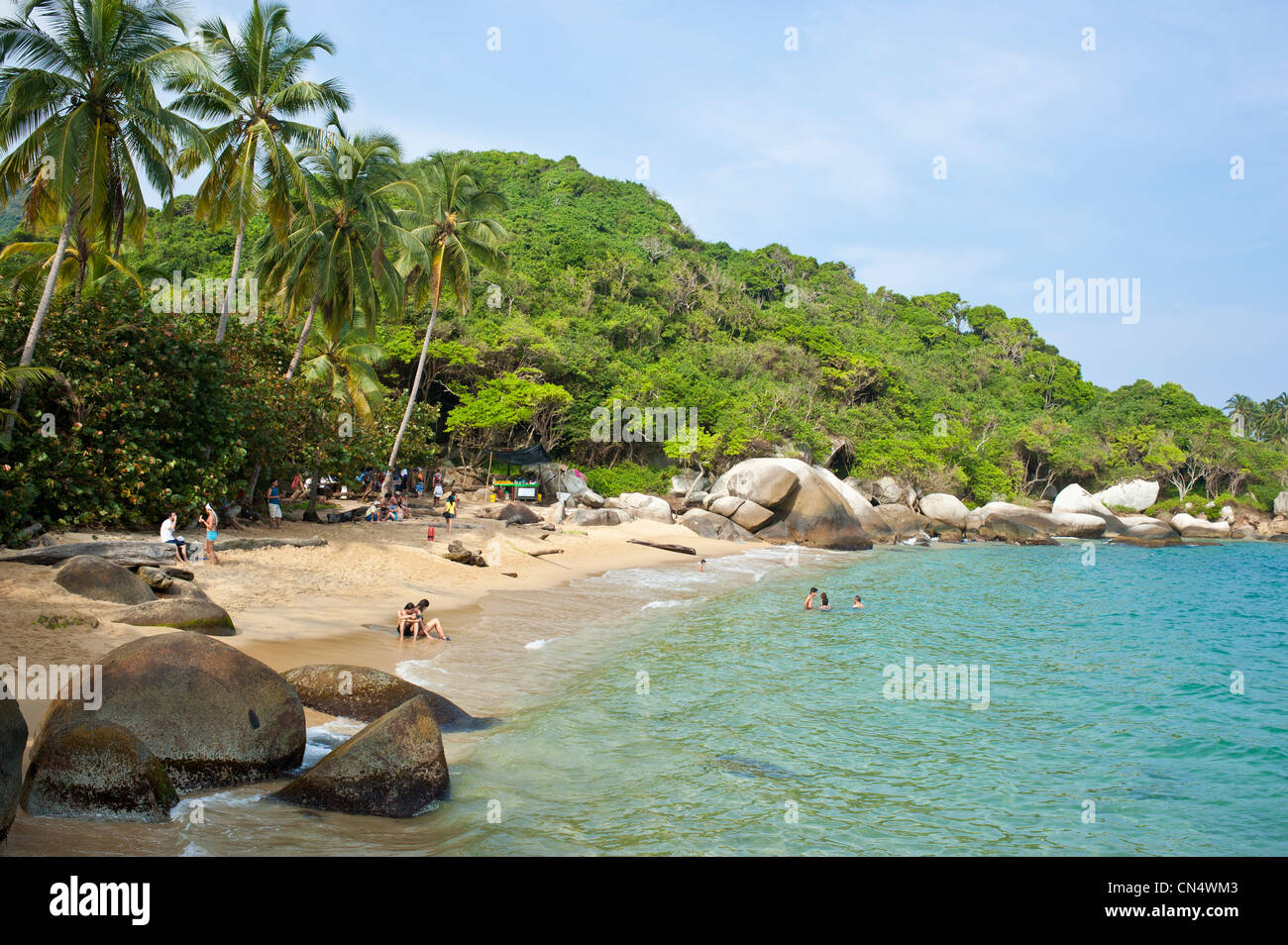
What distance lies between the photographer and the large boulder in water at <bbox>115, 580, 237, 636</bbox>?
9734 mm

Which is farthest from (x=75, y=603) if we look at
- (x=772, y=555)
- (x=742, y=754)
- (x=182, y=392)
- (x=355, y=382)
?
(x=772, y=555)

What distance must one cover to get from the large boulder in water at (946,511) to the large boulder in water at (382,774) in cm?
4731

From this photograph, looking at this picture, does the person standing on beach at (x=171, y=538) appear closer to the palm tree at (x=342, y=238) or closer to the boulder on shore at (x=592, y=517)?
the palm tree at (x=342, y=238)

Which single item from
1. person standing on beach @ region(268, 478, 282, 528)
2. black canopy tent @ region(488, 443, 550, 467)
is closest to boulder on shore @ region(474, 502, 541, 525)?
black canopy tent @ region(488, 443, 550, 467)

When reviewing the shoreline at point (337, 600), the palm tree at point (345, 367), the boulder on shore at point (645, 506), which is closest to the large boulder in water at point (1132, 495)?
the boulder on shore at point (645, 506)

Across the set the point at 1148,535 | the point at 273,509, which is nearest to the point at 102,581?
the point at 273,509

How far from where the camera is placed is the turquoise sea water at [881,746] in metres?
6.72

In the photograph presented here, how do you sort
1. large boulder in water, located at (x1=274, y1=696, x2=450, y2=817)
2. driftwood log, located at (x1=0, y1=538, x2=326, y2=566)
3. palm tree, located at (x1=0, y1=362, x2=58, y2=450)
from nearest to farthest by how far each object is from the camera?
1. large boulder in water, located at (x1=274, y1=696, x2=450, y2=817)
2. driftwood log, located at (x1=0, y1=538, x2=326, y2=566)
3. palm tree, located at (x1=0, y1=362, x2=58, y2=450)

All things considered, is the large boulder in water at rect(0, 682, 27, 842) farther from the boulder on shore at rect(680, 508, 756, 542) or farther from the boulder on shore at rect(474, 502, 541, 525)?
the boulder on shore at rect(680, 508, 756, 542)

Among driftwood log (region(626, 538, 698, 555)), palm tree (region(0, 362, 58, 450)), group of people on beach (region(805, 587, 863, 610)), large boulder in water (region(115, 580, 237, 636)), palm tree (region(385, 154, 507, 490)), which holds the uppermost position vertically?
palm tree (region(385, 154, 507, 490))

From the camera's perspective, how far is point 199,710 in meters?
6.54

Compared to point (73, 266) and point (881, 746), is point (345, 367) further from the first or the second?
point (881, 746)

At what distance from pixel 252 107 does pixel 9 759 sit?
829 inches

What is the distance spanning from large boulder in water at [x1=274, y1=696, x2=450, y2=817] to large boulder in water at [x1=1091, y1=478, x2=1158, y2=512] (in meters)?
65.7
